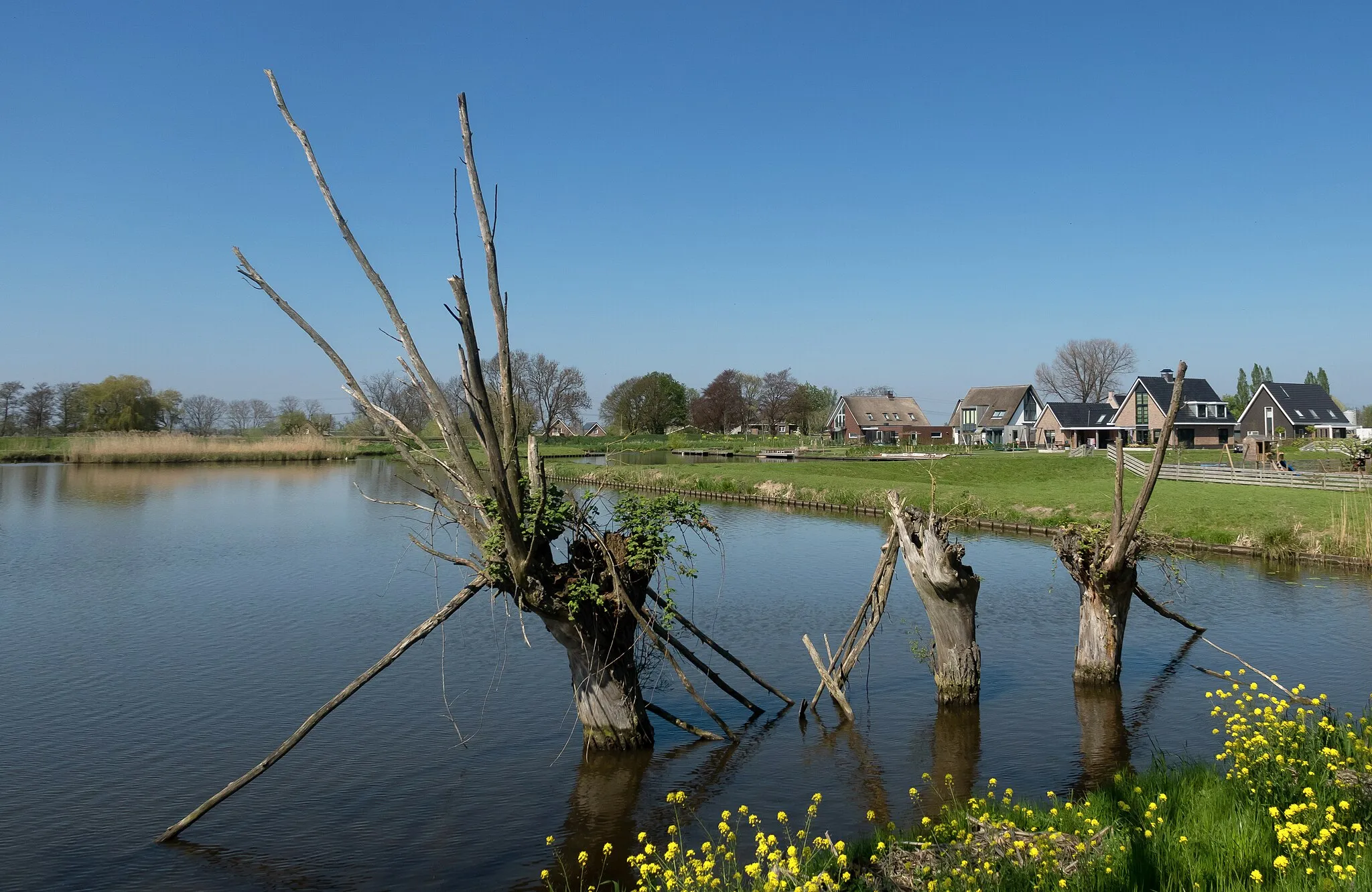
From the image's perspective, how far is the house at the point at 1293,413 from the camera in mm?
82750

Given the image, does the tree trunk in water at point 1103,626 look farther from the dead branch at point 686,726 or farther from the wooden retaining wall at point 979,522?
the dead branch at point 686,726

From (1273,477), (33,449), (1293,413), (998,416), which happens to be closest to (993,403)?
(998,416)

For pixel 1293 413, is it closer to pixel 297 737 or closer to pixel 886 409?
pixel 886 409

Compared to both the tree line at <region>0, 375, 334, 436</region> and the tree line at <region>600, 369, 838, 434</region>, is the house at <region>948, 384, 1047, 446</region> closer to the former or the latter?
the tree line at <region>600, 369, 838, 434</region>

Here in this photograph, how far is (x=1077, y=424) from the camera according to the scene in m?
95.8

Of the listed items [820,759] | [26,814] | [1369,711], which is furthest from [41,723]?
[1369,711]

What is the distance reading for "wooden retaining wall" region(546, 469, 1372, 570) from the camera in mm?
25531

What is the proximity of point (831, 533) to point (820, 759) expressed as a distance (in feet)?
75.5

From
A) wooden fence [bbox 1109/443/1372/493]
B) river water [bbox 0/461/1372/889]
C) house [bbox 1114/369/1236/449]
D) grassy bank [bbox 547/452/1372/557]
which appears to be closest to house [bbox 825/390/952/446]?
house [bbox 1114/369/1236/449]

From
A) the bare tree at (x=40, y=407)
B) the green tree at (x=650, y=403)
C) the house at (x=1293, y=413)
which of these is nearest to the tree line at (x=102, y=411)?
the bare tree at (x=40, y=407)

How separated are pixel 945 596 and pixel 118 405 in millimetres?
119955

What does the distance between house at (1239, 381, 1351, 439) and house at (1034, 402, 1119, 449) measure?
1203 cm

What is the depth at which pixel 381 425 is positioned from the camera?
406 inches

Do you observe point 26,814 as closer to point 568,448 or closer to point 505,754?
point 505,754
